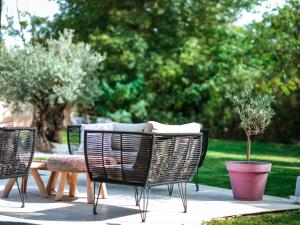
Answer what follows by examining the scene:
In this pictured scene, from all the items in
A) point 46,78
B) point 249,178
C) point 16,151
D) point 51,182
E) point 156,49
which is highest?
point 156,49

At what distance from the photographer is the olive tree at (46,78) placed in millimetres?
13438

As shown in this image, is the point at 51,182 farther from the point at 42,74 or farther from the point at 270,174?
the point at 42,74

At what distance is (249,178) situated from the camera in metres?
6.82

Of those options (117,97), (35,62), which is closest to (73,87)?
(35,62)

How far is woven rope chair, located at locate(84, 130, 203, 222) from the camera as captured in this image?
5586 millimetres

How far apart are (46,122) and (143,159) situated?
9351 millimetres

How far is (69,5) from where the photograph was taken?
2402 cm

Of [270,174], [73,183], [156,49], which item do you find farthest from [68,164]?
[156,49]

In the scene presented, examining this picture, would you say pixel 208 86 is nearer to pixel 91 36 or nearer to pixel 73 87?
pixel 91 36

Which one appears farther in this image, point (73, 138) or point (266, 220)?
point (73, 138)

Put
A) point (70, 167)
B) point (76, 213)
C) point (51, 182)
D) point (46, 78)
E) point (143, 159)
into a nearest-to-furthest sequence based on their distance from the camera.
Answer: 1. point (143, 159)
2. point (76, 213)
3. point (70, 167)
4. point (51, 182)
5. point (46, 78)

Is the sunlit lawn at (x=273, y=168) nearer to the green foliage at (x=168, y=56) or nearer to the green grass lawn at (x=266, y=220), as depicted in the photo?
the green grass lawn at (x=266, y=220)

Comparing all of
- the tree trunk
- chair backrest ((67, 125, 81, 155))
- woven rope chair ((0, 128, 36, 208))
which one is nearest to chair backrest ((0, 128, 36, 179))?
woven rope chair ((0, 128, 36, 208))

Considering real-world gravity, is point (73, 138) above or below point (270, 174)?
above
